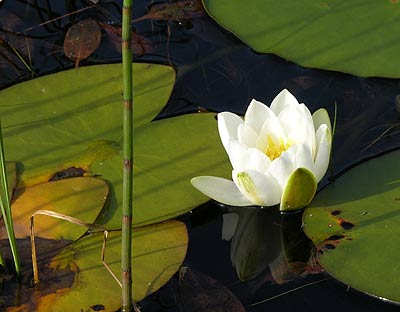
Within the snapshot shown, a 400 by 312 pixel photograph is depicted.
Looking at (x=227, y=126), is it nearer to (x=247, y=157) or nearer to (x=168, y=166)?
(x=247, y=157)

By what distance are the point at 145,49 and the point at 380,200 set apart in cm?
141

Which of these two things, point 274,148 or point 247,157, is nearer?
point 247,157

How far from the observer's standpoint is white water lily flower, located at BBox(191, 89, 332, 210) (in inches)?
101

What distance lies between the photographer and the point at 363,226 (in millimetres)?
2576

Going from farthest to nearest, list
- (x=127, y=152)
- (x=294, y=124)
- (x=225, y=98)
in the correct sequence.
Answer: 1. (x=225, y=98)
2. (x=294, y=124)
3. (x=127, y=152)

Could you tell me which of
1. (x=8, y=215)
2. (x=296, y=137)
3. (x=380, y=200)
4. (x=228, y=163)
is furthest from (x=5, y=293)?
(x=380, y=200)

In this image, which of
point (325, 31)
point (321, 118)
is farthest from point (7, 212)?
point (325, 31)

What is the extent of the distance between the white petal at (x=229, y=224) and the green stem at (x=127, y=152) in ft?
1.72

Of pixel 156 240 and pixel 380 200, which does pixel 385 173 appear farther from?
pixel 156 240

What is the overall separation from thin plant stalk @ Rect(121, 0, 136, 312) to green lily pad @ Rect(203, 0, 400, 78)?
1410mm

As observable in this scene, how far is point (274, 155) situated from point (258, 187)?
17cm

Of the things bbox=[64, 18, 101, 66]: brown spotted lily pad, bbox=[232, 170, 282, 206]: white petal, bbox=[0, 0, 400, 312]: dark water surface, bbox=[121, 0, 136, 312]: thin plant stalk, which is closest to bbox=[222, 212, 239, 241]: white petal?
bbox=[0, 0, 400, 312]: dark water surface

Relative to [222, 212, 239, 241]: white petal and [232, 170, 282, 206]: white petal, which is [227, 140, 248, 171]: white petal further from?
[222, 212, 239, 241]: white petal

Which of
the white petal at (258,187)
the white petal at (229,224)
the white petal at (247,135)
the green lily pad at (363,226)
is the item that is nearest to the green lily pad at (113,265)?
the white petal at (229,224)
